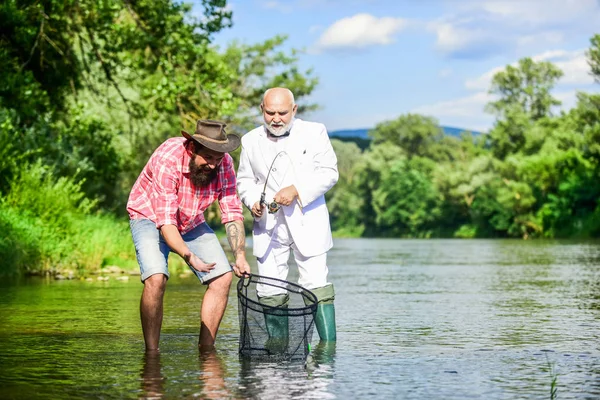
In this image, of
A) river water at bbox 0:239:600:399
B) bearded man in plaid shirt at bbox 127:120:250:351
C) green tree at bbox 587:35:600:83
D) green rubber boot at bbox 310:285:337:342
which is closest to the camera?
river water at bbox 0:239:600:399

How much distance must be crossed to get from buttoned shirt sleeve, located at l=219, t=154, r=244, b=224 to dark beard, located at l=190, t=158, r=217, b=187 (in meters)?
0.19

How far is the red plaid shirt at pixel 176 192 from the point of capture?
7770mm

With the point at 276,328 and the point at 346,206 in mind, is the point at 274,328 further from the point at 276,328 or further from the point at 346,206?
the point at 346,206

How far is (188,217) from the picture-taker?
8.01 meters

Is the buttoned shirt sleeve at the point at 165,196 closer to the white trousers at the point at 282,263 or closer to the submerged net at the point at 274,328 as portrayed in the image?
the submerged net at the point at 274,328

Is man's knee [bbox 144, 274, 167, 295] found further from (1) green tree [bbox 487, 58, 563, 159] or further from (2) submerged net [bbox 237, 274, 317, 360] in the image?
(1) green tree [bbox 487, 58, 563, 159]

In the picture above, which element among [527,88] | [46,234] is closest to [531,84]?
[527,88]

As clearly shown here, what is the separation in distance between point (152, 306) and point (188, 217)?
70 centimetres

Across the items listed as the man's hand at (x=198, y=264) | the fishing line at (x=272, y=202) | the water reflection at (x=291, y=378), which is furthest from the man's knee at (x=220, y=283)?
the water reflection at (x=291, y=378)

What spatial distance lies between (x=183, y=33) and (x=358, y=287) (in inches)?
341

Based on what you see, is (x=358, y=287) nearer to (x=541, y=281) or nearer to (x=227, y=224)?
(x=541, y=281)

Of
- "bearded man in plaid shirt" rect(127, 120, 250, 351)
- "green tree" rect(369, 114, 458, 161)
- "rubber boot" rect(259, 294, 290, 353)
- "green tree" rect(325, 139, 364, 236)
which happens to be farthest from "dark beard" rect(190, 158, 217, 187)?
"green tree" rect(369, 114, 458, 161)

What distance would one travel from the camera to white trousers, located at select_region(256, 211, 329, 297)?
27.7 ft

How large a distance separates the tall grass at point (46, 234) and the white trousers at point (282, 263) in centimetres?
1019
